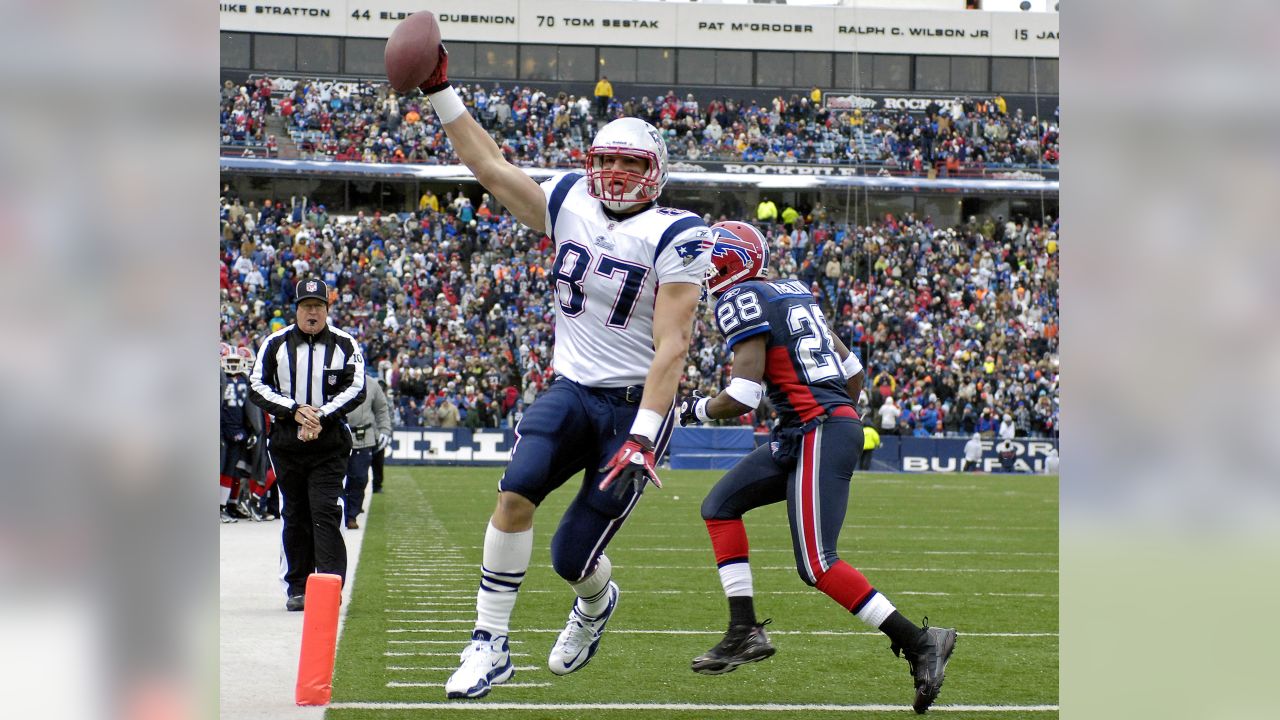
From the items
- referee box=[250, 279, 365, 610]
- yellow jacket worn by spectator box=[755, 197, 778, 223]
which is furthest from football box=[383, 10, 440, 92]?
yellow jacket worn by spectator box=[755, 197, 778, 223]

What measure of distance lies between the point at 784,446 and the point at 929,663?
992 millimetres

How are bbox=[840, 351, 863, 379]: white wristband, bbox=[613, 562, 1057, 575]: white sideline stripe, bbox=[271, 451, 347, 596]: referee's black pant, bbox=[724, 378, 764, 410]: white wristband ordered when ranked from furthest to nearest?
bbox=[613, 562, 1057, 575]: white sideline stripe
bbox=[271, 451, 347, 596]: referee's black pant
bbox=[840, 351, 863, 379]: white wristband
bbox=[724, 378, 764, 410]: white wristband

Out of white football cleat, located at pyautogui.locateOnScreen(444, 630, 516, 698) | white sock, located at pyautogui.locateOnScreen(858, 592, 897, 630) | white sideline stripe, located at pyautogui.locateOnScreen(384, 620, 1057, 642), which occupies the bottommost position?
white sideline stripe, located at pyautogui.locateOnScreen(384, 620, 1057, 642)

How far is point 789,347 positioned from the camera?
575 centimetres

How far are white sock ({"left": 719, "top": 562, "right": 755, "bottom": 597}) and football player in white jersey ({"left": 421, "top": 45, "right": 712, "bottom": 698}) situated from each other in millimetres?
777

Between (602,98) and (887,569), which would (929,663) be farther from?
(602,98)

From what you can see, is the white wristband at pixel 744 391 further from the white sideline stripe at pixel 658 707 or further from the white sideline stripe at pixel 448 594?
the white sideline stripe at pixel 448 594

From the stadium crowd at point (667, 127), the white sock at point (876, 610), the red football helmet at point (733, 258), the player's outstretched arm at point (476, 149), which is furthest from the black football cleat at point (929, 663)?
the stadium crowd at point (667, 127)

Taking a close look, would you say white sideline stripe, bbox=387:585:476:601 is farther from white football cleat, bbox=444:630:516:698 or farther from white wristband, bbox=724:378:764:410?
white football cleat, bbox=444:630:516:698

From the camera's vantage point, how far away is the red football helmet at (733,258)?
586 centimetres

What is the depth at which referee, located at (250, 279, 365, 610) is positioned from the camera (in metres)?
7.67
